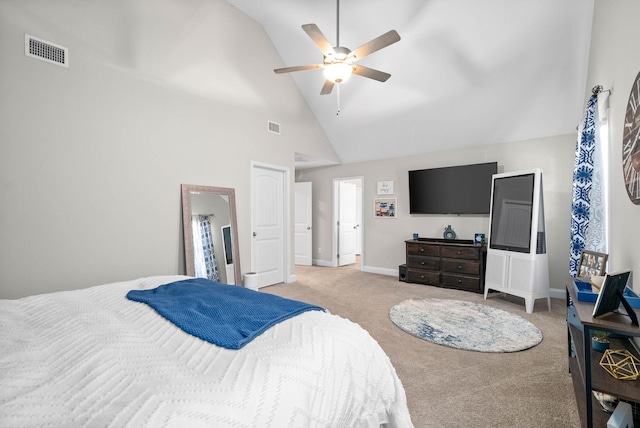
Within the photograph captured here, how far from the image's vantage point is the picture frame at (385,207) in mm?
5590

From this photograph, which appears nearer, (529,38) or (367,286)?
(529,38)

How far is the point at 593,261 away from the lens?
7.31 ft

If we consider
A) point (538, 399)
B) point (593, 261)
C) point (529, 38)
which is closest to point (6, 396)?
point (538, 399)

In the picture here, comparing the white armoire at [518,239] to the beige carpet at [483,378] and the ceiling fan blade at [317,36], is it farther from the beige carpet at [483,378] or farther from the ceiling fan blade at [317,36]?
the ceiling fan blade at [317,36]

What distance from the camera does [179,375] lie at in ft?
3.01

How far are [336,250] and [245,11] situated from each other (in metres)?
4.49

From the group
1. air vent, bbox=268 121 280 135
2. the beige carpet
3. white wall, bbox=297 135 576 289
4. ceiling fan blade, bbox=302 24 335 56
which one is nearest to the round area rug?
the beige carpet

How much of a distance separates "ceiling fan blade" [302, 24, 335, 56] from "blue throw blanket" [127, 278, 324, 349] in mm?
2001

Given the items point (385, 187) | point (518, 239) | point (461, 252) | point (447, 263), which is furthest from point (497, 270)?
point (385, 187)

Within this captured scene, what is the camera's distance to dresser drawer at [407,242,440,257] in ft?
15.5

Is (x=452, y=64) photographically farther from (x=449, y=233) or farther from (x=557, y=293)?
(x=557, y=293)

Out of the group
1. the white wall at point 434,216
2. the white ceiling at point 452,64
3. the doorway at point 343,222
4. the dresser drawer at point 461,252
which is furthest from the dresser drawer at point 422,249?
the white ceiling at point 452,64

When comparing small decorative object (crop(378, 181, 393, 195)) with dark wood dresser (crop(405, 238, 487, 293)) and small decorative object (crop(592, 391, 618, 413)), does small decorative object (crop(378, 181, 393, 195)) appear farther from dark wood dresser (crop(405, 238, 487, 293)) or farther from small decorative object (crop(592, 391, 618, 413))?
small decorative object (crop(592, 391, 618, 413))

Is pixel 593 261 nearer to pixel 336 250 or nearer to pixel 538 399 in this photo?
pixel 538 399
